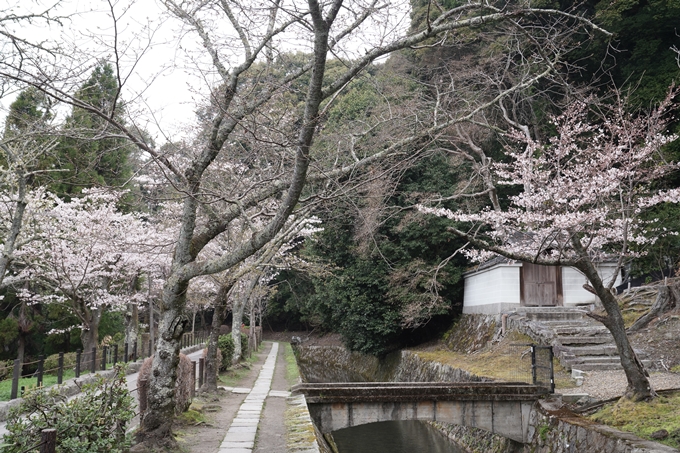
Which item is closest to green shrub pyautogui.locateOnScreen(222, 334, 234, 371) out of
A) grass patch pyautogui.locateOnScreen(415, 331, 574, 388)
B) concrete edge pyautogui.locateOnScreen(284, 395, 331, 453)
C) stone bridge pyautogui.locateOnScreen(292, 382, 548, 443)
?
concrete edge pyautogui.locateOnScreen(284, 395, 331, 453)

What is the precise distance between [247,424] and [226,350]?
8.60m

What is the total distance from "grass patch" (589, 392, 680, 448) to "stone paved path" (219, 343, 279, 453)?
18.4 ft

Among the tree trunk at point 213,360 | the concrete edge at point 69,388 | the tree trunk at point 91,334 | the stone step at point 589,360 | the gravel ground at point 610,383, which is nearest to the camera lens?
the concrete edge at point 69,388

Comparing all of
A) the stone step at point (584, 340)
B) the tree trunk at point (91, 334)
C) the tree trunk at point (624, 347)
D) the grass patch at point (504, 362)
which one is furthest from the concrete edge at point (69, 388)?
the stone step at point (584, 340)

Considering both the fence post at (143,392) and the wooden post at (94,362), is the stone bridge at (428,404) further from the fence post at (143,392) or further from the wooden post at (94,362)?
the wooden post at (94,362)

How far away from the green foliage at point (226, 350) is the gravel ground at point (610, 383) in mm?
10656

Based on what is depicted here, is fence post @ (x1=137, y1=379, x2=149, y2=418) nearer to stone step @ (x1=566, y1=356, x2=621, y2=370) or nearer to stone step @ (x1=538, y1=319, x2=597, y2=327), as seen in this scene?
stone step @ (x1=566, y1=356, x2=621, y2=370)

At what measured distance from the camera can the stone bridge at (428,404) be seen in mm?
9797

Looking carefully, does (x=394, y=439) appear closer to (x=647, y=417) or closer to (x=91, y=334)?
(x=647, y=417)

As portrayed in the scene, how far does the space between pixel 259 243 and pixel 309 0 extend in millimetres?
2836

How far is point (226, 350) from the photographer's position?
17469 millimetres

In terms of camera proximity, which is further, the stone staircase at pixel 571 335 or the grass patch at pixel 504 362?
the grass patch at pixel 504 362

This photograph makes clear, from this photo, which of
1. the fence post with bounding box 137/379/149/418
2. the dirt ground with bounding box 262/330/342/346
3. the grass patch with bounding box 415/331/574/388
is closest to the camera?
the fence post with bounding box 137/379/149/418

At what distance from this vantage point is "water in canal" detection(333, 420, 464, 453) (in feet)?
46.5
